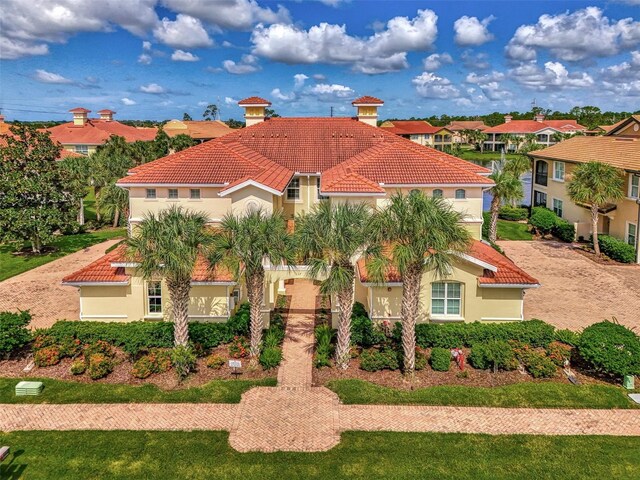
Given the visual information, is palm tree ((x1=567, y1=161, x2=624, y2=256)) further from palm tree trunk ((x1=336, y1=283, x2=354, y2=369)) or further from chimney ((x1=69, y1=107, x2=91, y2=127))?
chimney ((x1=69, y1=107, x2=91, y2=127))

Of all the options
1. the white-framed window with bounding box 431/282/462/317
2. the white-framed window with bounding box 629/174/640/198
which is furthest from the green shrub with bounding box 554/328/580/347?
the white-framed window with bounding box 629/174/640/198

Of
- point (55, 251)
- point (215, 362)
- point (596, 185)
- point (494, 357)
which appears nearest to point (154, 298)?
point (215, 362)

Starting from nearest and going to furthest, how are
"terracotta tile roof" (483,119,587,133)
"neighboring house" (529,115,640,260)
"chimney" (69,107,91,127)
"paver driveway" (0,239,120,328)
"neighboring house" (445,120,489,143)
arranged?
1. "paver driveway" (0,239,120,328)
2. "neighboring house" (529,115,640,260)
3. "chimney" (69,107,91,127)
4. "terracotta tile roof" (483,119,587,133)
5. "neighboring house" (445,120,489,143)

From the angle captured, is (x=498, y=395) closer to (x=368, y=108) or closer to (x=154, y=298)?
(x=154, y=298)

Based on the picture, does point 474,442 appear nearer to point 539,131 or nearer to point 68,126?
point 68,126

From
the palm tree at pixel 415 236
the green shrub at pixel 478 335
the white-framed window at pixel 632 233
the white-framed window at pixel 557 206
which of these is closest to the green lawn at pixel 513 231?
the white-framed window at pixel 557 206

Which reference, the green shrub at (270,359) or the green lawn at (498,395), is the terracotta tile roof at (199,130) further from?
the green lawn at (498,395)
